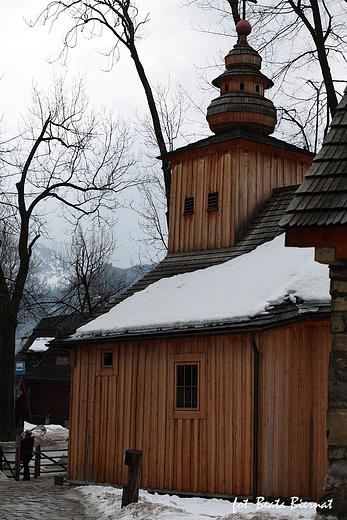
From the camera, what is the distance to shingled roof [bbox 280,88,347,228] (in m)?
9.22

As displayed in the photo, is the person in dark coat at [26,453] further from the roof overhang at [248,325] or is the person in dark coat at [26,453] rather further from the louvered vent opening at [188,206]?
the louvered vent opening at [188,206]

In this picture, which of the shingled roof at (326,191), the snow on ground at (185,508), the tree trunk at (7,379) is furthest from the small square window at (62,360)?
the shingled roof at (326,191)

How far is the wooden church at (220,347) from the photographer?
48.1 feet

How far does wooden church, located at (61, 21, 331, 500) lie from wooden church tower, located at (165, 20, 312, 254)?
0.10 ft

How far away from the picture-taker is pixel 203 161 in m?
21.1

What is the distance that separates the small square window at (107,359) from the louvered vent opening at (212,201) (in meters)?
4.63

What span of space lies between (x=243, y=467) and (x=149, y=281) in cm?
652

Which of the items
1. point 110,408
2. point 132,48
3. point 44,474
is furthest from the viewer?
point 132,48

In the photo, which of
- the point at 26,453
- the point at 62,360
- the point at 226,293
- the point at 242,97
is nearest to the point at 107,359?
the point at 226,293

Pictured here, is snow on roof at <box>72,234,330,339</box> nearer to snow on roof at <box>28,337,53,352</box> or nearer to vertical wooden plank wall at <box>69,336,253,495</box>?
vertical wooden plank wall at <box>69,336,253,495</box>

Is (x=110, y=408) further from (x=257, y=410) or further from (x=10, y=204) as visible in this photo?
(x=10, y=204)

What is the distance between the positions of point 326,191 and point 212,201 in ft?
36.9

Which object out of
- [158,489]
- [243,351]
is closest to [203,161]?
[243,351]

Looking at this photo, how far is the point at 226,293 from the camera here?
16.7 m
